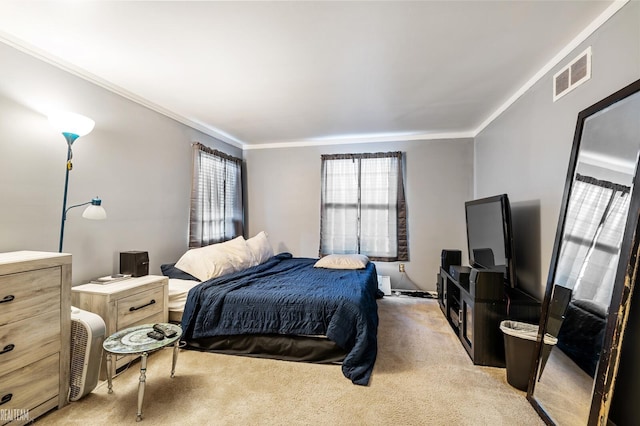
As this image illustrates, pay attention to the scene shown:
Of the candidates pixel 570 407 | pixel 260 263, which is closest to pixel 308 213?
pixel 260 263

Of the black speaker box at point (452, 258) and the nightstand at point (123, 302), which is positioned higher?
the black speaker box at point (452, 258)

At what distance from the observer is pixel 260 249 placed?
374cm

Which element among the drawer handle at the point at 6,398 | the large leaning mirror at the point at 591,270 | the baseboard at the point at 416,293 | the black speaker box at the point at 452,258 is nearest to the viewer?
the large leaning mirror at the point at 591,270

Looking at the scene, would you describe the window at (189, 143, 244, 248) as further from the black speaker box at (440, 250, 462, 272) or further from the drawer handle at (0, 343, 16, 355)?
the black speaker box at (440, 250, 462, 272)

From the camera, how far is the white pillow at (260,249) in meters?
3.60

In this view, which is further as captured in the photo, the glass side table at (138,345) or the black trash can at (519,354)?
the black trash can at (519,354)

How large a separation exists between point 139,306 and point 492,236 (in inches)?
125

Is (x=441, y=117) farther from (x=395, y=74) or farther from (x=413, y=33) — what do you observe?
(x=413, y=33)

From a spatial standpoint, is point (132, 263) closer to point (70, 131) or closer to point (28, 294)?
point (28, 294)

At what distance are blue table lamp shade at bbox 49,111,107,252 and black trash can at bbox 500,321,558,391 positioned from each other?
321 centimetres

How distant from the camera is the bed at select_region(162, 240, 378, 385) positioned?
2131 mm

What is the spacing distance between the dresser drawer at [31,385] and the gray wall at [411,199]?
3.27m

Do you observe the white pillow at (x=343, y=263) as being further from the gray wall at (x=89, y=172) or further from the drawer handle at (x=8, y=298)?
the drawer handle at (x=8, y=298)

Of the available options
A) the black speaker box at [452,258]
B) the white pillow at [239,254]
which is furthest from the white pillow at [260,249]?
the black speaker box at [452,258]
